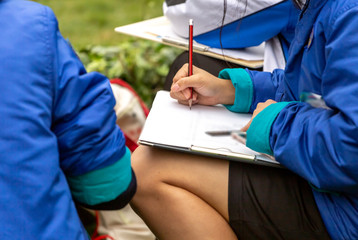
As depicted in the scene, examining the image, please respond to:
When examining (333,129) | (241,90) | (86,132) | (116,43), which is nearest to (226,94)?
(241,90)

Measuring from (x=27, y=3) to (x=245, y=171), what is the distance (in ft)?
2.01

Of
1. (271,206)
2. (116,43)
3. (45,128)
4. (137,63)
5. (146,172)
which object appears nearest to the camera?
(45,128)

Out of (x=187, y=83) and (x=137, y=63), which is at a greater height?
(x=187, y=83)

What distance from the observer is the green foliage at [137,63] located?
2371 mm

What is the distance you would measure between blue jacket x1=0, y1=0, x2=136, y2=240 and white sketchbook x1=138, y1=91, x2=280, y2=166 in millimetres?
245

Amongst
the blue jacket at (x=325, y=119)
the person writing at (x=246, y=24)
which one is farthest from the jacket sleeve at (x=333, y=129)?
the person writing at (x=246, y=24)

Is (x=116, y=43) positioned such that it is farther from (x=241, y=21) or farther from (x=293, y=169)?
(x=293, y=169)

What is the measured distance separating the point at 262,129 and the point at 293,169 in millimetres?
123

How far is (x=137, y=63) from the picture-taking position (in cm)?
238

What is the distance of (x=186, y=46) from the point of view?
1.65 m

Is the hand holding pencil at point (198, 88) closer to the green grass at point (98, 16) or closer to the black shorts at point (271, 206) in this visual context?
the black shorts at point (271, 206)

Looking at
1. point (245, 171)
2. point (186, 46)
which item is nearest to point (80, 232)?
point (245, 171)

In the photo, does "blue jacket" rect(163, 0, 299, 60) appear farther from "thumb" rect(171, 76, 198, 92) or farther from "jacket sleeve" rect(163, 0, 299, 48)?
"thumb" rect(171, 76, 198, 92)

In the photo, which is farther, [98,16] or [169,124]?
[98,16]
